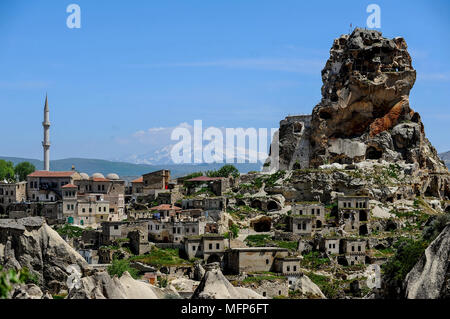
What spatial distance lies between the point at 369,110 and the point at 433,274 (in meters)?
56.6

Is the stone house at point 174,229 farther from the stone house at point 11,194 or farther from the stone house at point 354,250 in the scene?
the stone house at point 11,194

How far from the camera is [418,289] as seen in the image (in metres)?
47.4

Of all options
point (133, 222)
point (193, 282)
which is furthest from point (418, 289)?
point (133, 222)

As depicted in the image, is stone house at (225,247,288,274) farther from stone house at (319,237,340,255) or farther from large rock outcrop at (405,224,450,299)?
large rock outcrop at (405,224,450,299)

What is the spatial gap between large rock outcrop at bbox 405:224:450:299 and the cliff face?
50630 millimetres

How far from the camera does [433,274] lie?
47.1 metres

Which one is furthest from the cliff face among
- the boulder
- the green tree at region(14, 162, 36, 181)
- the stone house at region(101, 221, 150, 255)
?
the green tree at region(14, 162, 36, 181)

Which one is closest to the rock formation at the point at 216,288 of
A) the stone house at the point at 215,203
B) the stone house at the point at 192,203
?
the stone house at the point at 215,203

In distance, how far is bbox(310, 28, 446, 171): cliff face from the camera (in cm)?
10025

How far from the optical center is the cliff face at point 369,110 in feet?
329

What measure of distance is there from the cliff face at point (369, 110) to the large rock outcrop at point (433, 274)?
50.6 m

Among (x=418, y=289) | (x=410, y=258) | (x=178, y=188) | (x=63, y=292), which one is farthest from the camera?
(x=178, y=188)

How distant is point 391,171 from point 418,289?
48.2 meters
